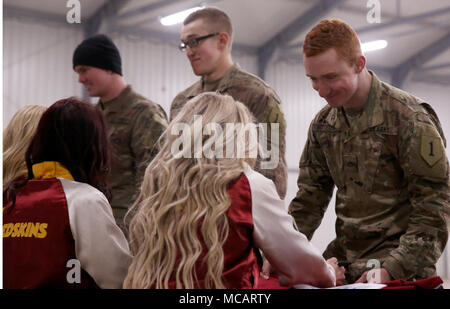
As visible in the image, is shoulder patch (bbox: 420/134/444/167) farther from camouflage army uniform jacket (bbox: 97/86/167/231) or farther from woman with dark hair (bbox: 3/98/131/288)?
camouflage army uniform jacket (bbox: 97/86/167/231)

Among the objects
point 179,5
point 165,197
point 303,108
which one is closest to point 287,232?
point 165,197

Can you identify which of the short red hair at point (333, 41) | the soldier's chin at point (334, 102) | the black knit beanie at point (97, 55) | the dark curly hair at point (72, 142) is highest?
the black knit beanie at point (97, 55)

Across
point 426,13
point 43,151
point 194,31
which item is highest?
point 426,13

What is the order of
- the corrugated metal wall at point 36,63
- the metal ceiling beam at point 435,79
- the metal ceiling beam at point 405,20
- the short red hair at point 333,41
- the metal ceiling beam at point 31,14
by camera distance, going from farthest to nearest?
the corrugated metal wall at point 36,63, the metal ceiling beam at point 31,14, the metal ceiling beam at point 405,20, the metal ceiling beam at point 435,79, the short red hair at point 333,41

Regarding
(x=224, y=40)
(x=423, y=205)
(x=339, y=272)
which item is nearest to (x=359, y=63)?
(x=423, y=205)

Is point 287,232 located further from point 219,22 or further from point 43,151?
point 219,22

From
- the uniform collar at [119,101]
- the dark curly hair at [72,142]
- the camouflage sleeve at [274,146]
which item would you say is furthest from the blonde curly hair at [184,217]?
the uniform collar at [119,101]

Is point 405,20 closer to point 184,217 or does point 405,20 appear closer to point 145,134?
point 145,134

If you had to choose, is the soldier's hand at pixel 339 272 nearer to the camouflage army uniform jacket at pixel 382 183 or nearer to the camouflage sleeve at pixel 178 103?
the camouflage army uniform jacket at pixel 382 183

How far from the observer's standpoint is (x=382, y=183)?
1340 mm

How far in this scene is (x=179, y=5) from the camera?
8.75 ft

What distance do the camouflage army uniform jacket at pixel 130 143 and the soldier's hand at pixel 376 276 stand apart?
2.82 feet

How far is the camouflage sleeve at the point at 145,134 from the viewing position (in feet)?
5.90

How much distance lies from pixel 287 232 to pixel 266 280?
0.26 m
